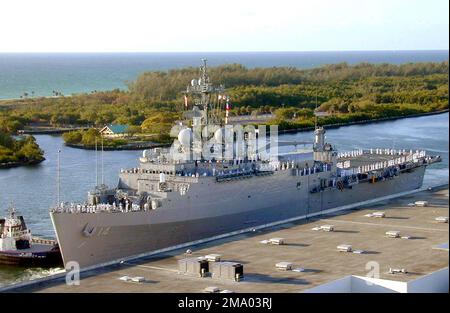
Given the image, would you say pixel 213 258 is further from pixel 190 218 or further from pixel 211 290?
pixel 190 218

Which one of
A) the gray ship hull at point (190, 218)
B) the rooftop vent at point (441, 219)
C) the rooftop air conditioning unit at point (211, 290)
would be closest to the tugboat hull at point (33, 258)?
the gray ship hull at point (190, 218)

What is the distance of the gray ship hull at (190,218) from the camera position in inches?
991

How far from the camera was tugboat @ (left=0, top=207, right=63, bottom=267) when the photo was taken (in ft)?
91.2

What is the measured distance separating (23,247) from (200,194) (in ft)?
19.9

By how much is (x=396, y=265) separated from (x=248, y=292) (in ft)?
Answer: 15.3

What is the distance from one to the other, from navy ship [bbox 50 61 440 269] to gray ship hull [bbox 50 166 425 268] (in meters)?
0.03

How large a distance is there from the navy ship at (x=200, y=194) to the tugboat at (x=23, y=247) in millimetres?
2161

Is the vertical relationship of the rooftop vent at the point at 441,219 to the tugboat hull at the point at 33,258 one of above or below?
above

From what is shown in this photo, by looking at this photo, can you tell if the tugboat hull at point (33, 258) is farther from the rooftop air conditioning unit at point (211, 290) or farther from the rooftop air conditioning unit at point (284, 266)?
the rooftop air conditioning unit at point (211, 290)

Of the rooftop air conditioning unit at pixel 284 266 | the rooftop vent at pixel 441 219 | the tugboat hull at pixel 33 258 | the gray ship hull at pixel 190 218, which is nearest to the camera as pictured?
the rooftop air conditioning unit at pixel 284 266

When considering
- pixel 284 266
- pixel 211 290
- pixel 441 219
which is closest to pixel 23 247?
pixel 284 266

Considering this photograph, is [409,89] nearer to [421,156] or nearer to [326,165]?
[421,156]

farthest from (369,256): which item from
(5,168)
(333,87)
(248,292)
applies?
(333,87)
